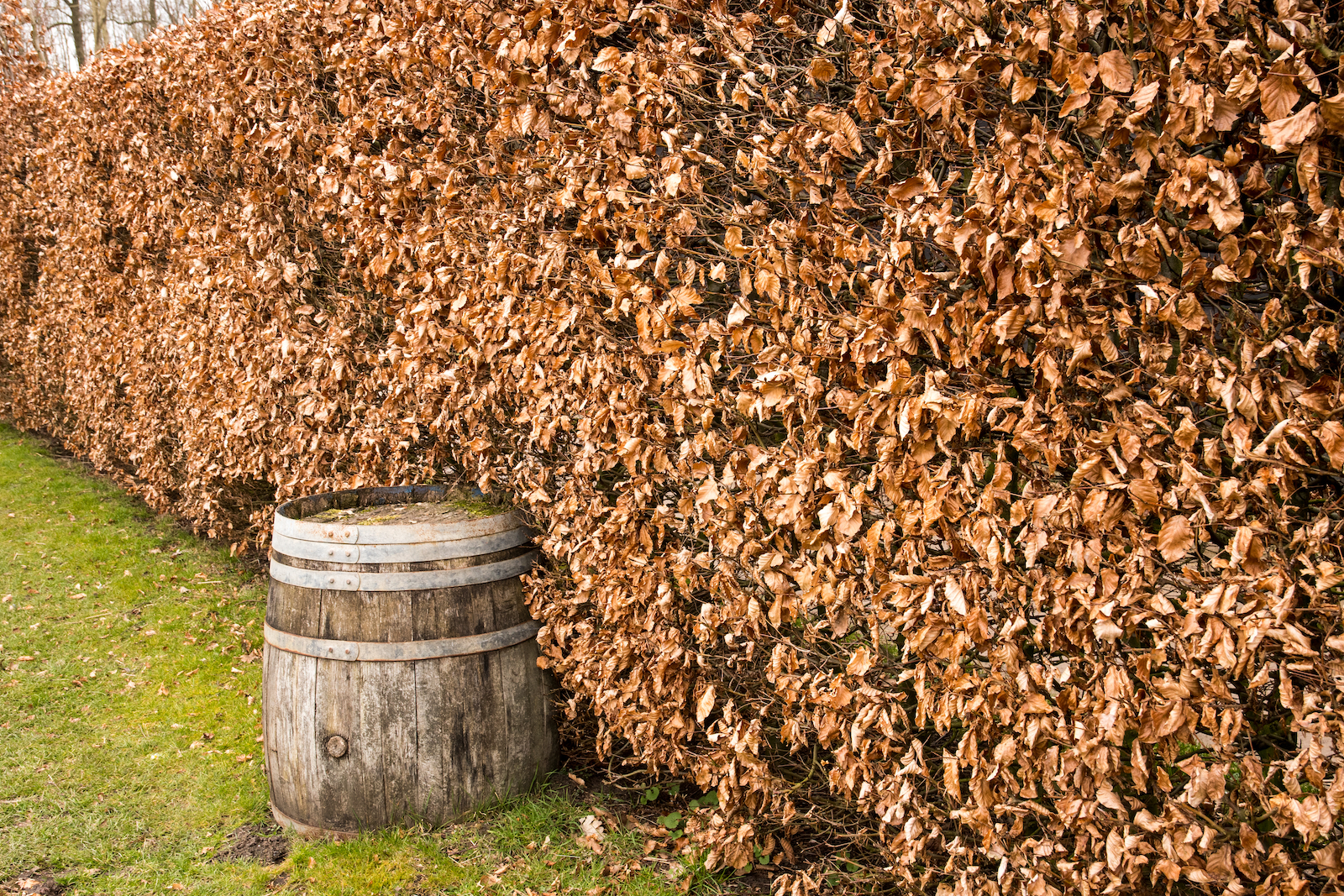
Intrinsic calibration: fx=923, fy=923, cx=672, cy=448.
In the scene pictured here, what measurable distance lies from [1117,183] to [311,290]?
3913 mm

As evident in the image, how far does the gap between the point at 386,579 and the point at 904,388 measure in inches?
74.1

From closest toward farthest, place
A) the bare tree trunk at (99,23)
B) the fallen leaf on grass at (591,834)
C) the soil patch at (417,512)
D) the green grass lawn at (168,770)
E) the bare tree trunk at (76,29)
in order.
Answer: the green grass lawn at (168,770), the fallen leaf on grass at (591,834), the soil patch at (417,512), the bare tree trunk at (76,29), the bare tree trunk at (99,23)

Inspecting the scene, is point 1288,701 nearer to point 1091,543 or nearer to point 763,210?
point 1091,543

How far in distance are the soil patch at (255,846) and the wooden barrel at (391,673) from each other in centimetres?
9

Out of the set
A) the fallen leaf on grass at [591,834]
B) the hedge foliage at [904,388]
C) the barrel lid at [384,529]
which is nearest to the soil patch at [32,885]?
the barrel lid at [384,529]

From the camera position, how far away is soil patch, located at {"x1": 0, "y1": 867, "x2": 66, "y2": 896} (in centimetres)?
320

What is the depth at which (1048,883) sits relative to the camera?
85.5 inches

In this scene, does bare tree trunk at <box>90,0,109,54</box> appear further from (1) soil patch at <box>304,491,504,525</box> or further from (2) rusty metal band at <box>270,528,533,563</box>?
(2) rusty metal band at <box>270,528,533,563</box>

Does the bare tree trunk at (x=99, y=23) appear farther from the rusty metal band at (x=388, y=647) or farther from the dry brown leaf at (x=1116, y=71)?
the dry brown leaf at (x=1116, y=71)

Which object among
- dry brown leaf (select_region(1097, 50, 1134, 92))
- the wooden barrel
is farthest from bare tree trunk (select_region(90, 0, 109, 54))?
dry brown leaf (select_region(1097, 50, 1134, 92))

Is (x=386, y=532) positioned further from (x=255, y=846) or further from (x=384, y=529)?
(x=255, y=846)

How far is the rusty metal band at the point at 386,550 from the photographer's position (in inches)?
124

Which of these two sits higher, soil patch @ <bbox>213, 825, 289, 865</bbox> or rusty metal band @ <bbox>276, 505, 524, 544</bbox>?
rusty metal band @ <bbox>276, 505, 524, 544</bbox>

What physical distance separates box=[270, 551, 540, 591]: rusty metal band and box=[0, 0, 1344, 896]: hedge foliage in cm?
29
